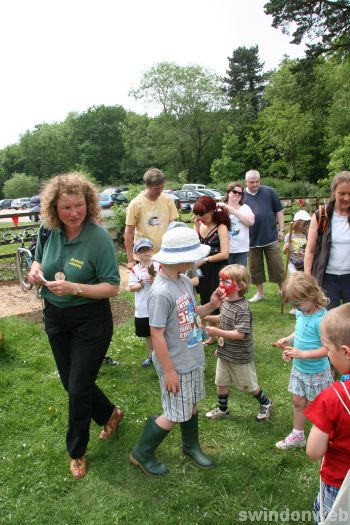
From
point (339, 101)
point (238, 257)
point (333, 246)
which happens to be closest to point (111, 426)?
point (333, 246)

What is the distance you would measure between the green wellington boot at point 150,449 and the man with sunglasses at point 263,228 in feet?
13.6

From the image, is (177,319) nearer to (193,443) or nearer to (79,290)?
(79,290)

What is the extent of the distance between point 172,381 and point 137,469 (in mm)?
858

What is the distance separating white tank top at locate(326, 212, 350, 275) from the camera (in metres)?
3.69

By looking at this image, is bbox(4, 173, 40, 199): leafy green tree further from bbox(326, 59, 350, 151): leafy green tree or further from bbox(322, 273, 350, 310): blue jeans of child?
bbox(322, 273, 350, 310): blue jeans of child

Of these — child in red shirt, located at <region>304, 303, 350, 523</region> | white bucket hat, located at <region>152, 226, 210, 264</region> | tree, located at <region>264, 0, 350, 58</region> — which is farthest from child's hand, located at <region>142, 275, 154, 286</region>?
tree, located at <region>264, 0, 350, 58</region>

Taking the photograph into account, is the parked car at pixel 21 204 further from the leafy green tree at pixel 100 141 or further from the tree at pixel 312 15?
the tree at pixel 312 15

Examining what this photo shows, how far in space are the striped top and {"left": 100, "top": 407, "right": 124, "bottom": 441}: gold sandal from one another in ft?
3.33

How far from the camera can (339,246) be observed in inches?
147

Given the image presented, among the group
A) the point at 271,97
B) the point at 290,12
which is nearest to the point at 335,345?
the point at 290,12

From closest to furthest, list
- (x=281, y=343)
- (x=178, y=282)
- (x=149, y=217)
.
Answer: (x=178, y=282) → (x=281, y=343) → (x=149, y=217)

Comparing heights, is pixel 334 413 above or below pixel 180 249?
below

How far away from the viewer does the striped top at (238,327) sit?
10.5 ft

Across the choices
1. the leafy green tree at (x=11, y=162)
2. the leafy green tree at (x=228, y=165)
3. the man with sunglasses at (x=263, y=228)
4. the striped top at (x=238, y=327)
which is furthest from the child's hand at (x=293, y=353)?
the leafy green tree at (x=11, y=162)
